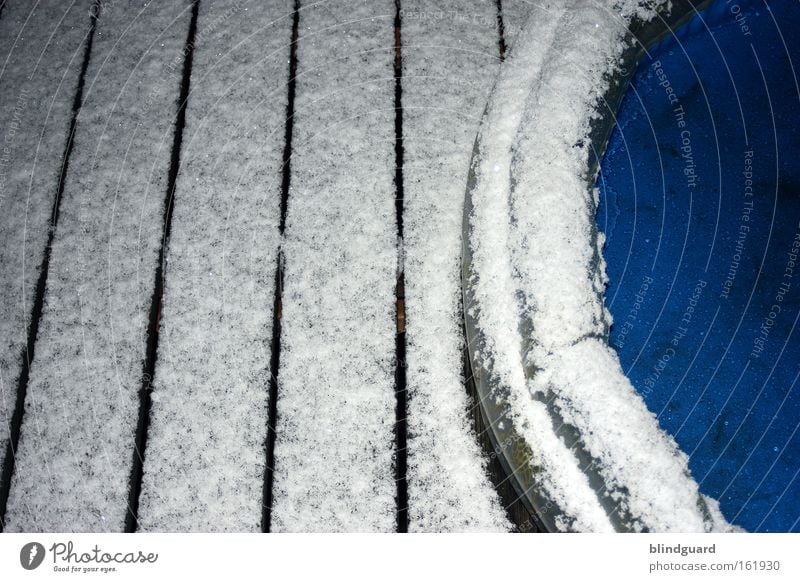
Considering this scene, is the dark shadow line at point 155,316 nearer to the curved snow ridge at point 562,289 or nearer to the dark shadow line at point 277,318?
the dark shadow line at point 277,318

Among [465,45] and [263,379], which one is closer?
[263,379]

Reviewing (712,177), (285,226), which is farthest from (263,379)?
(712,177)

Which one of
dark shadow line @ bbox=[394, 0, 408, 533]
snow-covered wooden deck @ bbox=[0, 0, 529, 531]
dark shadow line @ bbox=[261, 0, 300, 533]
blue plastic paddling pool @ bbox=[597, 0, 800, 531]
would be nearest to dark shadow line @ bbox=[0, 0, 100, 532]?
snow-covered wooden deck @ bbox=[0, 0, 529, 531]

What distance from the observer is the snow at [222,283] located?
37.0 inches

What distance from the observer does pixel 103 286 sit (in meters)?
1.08

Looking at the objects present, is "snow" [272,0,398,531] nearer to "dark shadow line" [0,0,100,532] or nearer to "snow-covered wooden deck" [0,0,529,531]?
"snow-covered wooden deck" [0,0,529,531]

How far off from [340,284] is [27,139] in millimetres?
659

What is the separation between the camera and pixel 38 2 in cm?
134

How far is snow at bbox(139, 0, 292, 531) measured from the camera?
941 millimetres

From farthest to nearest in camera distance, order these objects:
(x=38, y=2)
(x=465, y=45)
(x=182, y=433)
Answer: (x=38, y=2) < (x=465, y=45) < (x=182, y=433)

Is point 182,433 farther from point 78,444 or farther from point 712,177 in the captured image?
point 712,177

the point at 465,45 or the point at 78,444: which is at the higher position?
the point at 465,45

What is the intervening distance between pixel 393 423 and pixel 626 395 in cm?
32

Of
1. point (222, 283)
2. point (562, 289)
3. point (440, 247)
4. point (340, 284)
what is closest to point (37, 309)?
point (222, 283)
